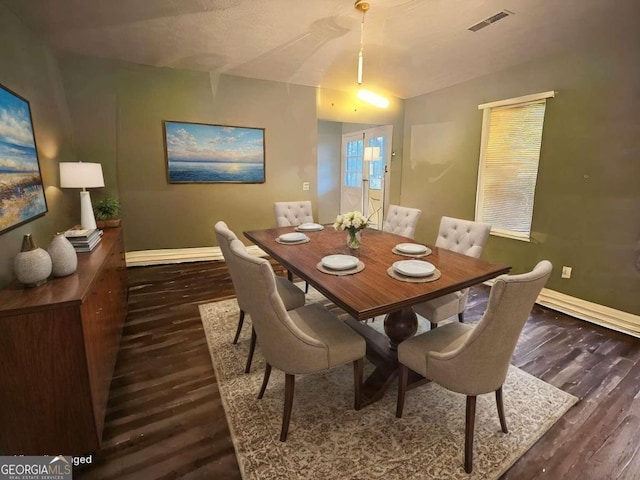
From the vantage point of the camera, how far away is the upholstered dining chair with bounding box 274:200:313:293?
3531 mm

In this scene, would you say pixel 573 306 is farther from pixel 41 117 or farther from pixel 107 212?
pixel 41 117

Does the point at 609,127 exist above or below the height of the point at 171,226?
above

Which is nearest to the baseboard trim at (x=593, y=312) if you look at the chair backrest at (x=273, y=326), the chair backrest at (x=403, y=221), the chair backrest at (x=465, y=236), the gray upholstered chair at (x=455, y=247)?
the gray upholstered chair at (x=455, y=247)

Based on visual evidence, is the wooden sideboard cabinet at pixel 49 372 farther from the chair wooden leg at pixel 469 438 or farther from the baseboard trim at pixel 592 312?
the baseboard trim at pixel 592 312

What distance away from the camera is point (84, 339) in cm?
141

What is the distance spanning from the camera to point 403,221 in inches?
124

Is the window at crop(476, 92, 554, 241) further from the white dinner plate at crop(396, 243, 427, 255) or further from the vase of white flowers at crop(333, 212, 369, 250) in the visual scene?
the vase of white flowers at crop(333, 212, 369, 250)

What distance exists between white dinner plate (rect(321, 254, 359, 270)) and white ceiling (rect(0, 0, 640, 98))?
6.63 feet

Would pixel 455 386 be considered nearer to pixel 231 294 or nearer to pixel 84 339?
pixel 84 339

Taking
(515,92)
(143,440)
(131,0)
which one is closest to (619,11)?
(515,92)

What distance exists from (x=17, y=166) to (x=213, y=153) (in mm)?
2497

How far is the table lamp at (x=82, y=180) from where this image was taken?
8.80ft

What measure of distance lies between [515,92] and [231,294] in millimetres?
3886

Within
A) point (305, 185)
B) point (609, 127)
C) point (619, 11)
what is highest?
point (619, 11)
